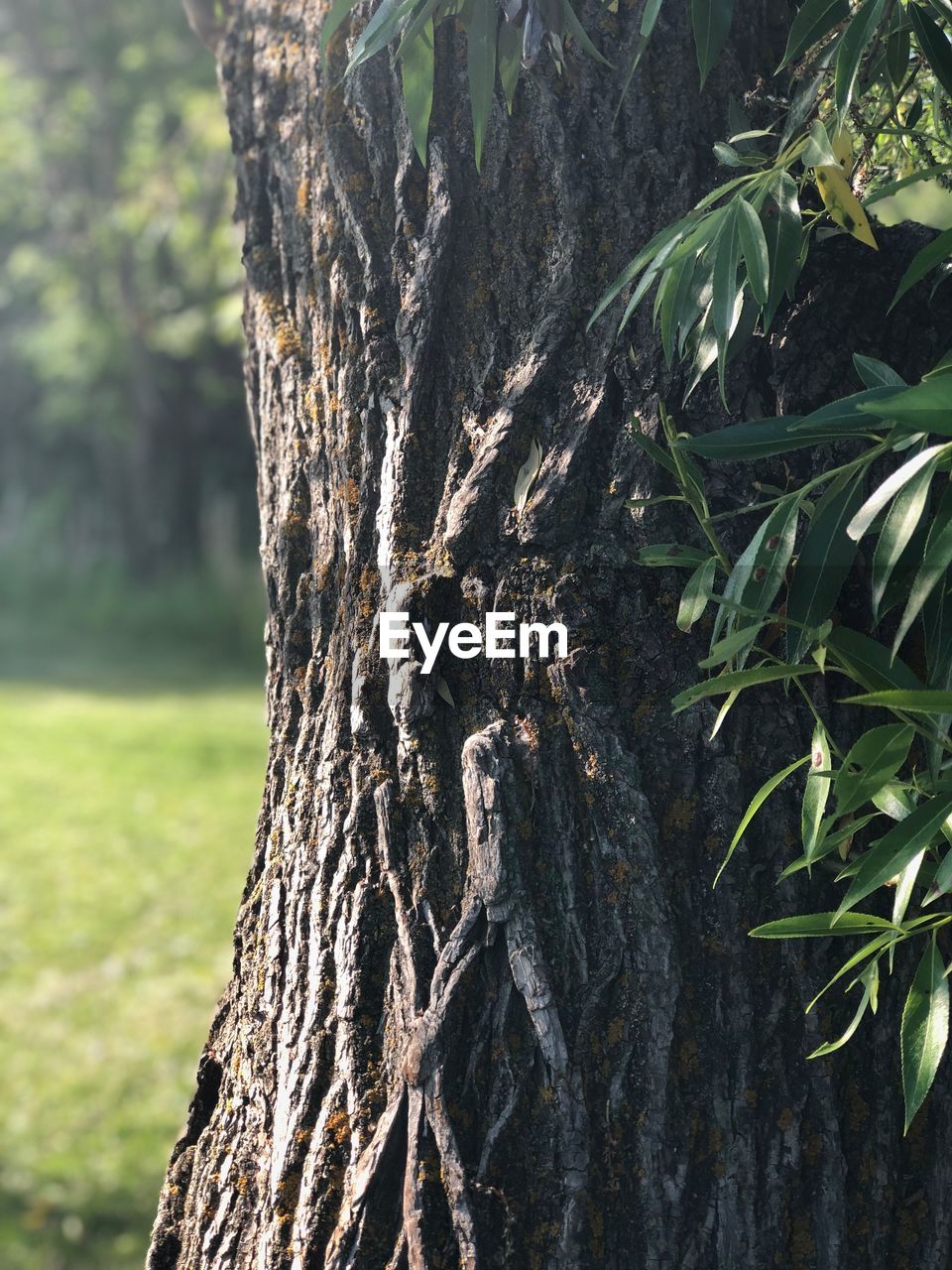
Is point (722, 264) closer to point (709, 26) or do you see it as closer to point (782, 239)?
point (782, 239)

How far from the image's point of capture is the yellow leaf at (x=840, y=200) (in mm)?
1495

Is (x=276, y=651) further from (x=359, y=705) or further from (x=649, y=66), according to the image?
(x=649, y=66)

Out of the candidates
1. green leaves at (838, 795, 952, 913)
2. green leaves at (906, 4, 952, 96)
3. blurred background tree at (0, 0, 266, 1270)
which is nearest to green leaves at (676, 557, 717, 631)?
green leaves at (838, 795, 952, 913)

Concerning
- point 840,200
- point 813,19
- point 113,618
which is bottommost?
point 840,200

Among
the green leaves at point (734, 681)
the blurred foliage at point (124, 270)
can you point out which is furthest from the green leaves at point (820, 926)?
the blurred foliage at point (124, 270)

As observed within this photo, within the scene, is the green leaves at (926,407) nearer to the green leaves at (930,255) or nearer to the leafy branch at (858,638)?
the leafy branch at (858,638)

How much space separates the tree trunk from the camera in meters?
1.54

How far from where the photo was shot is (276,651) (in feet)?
6.40

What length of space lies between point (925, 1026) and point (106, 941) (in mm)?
5341

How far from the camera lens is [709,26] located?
1535 millimetres

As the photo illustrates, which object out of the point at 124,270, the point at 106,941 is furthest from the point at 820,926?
the point at 124,270

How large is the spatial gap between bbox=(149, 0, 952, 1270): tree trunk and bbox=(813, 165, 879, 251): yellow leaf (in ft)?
0.62

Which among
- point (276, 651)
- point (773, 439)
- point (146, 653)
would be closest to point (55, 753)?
point (146, 653)

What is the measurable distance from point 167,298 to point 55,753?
9657mm
